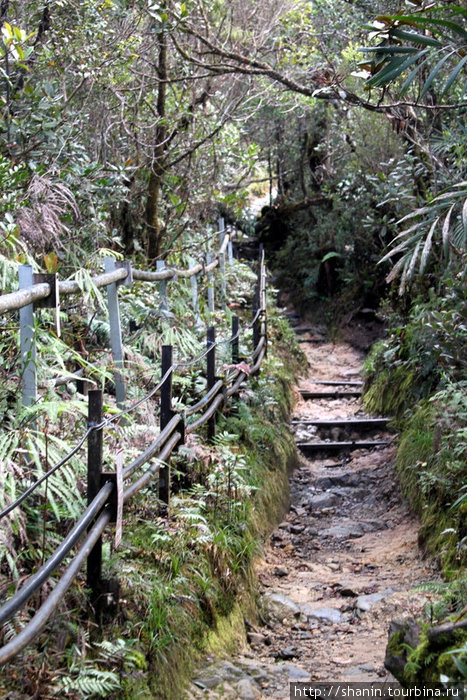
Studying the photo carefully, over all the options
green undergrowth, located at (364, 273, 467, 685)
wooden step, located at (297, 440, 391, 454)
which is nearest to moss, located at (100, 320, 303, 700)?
green undergrowth, located at (364, 273, 467, 685)

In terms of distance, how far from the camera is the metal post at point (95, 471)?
3057mm

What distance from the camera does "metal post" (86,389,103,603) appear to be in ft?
10.0

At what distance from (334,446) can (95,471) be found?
5995 millimetres

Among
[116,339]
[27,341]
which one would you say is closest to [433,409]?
[116,339]

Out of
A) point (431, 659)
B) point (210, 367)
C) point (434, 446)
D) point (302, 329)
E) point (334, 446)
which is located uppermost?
point (210, 367)

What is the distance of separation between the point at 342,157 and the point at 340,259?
6.65 feet

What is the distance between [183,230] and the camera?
9211 millimetres

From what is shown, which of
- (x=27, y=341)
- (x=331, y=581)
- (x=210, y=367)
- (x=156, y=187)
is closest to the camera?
(x=27, y=341)

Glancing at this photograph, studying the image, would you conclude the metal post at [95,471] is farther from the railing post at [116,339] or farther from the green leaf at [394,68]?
the green leaf at [394,68]

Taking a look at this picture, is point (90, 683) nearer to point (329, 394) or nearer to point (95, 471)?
point (95, 471)

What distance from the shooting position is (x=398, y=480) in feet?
23.1

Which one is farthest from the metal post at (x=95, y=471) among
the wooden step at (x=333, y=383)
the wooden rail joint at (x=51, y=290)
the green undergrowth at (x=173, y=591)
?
the wooden step at (x=333, y=383)

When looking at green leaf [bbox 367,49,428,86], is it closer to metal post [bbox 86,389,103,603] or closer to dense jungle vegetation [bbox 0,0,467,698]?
dense jungle vegetation [bbox 0,0,467,698]

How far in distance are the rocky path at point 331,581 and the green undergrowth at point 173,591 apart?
193 millimetres
